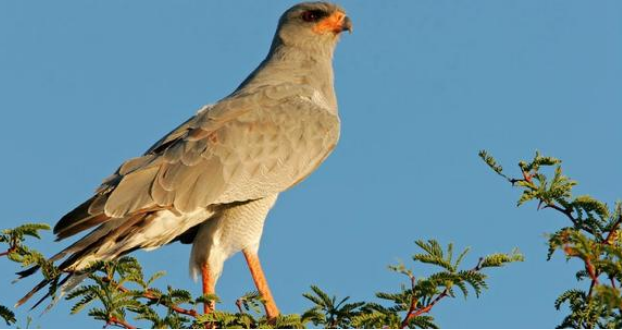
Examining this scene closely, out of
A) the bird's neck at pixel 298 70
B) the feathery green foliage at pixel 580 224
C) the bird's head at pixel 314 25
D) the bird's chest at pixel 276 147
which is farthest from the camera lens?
the bird's head at pixel 314 25

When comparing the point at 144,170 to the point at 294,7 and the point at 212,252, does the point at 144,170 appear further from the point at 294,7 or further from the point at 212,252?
the point at 294,7

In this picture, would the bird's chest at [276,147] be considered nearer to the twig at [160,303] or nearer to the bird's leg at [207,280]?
the bird's leg at [207,280]

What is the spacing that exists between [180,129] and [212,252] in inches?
41.4

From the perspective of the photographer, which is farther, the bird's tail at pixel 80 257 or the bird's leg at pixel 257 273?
the bird's leg at pixel 257 273

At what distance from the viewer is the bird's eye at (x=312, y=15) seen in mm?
9552

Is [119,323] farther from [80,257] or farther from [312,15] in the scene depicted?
[312,15]

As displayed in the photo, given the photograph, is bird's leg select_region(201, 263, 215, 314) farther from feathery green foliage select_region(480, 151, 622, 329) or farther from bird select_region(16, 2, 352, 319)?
feathery green foliage select_region(480, 151, 622, 329)

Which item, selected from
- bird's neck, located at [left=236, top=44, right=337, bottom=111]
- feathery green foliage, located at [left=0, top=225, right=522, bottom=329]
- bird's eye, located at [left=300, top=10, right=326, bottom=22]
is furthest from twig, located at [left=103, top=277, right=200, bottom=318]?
bird's eye, located at [left=300, top=10, right=326, bottom=22]

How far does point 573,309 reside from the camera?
5.20 metres

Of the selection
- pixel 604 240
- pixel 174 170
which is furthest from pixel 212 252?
pixel 604 240

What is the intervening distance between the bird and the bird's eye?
3.35 ft

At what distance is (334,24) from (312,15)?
0.24 metres

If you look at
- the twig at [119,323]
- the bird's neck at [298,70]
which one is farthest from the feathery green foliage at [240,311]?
the bird's neck at [298,70]

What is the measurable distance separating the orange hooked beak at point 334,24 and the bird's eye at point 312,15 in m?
0.06
